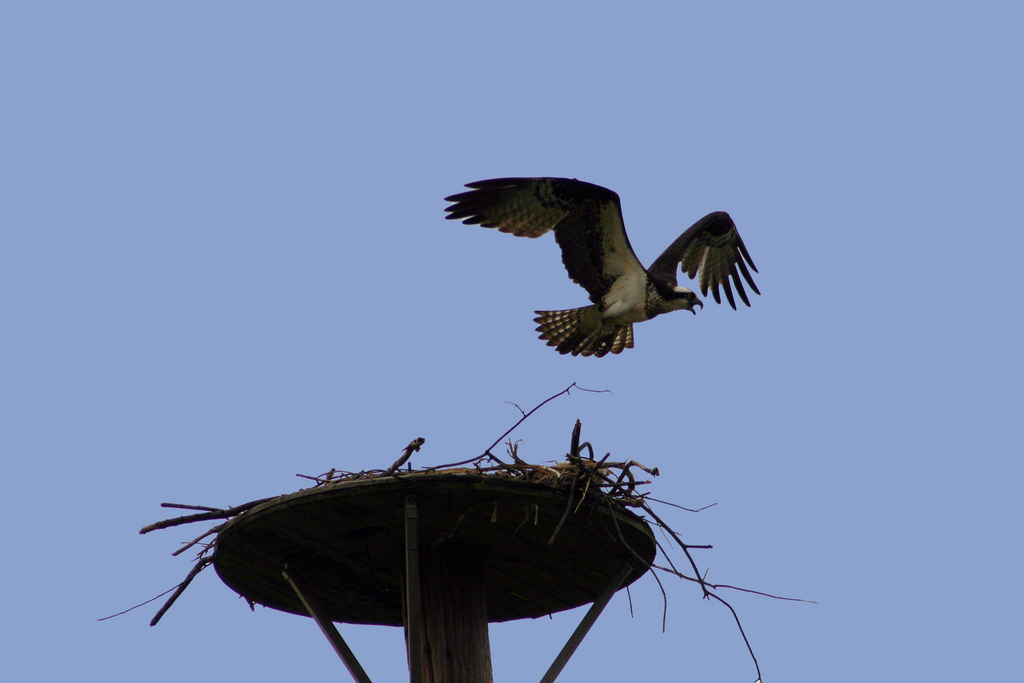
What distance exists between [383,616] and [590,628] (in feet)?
4.82

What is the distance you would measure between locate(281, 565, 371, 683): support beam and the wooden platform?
0.07 m

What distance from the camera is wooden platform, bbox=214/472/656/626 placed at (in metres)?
5.01

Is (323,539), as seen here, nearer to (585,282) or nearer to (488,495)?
(488,495)

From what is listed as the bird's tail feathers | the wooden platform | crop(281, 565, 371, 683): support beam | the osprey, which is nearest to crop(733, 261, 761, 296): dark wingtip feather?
the osprey

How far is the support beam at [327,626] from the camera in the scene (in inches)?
207

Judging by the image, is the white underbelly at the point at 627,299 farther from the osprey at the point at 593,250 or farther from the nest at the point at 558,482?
the nest at the point at 558,482

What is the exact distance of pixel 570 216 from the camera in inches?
320

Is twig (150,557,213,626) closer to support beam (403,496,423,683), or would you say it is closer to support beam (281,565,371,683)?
support beam (281,565,371,683)

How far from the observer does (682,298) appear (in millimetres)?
8305

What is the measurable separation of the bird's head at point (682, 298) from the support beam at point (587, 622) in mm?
3052

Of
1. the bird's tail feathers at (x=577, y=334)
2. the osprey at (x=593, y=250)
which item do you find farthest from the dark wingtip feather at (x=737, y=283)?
the bird's tail feathers at (x=577, y=334)

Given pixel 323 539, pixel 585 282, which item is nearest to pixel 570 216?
pixel 585 282

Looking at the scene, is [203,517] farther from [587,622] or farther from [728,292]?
[728,292]

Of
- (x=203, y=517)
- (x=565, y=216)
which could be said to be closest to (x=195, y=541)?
(x=203, y=517)
